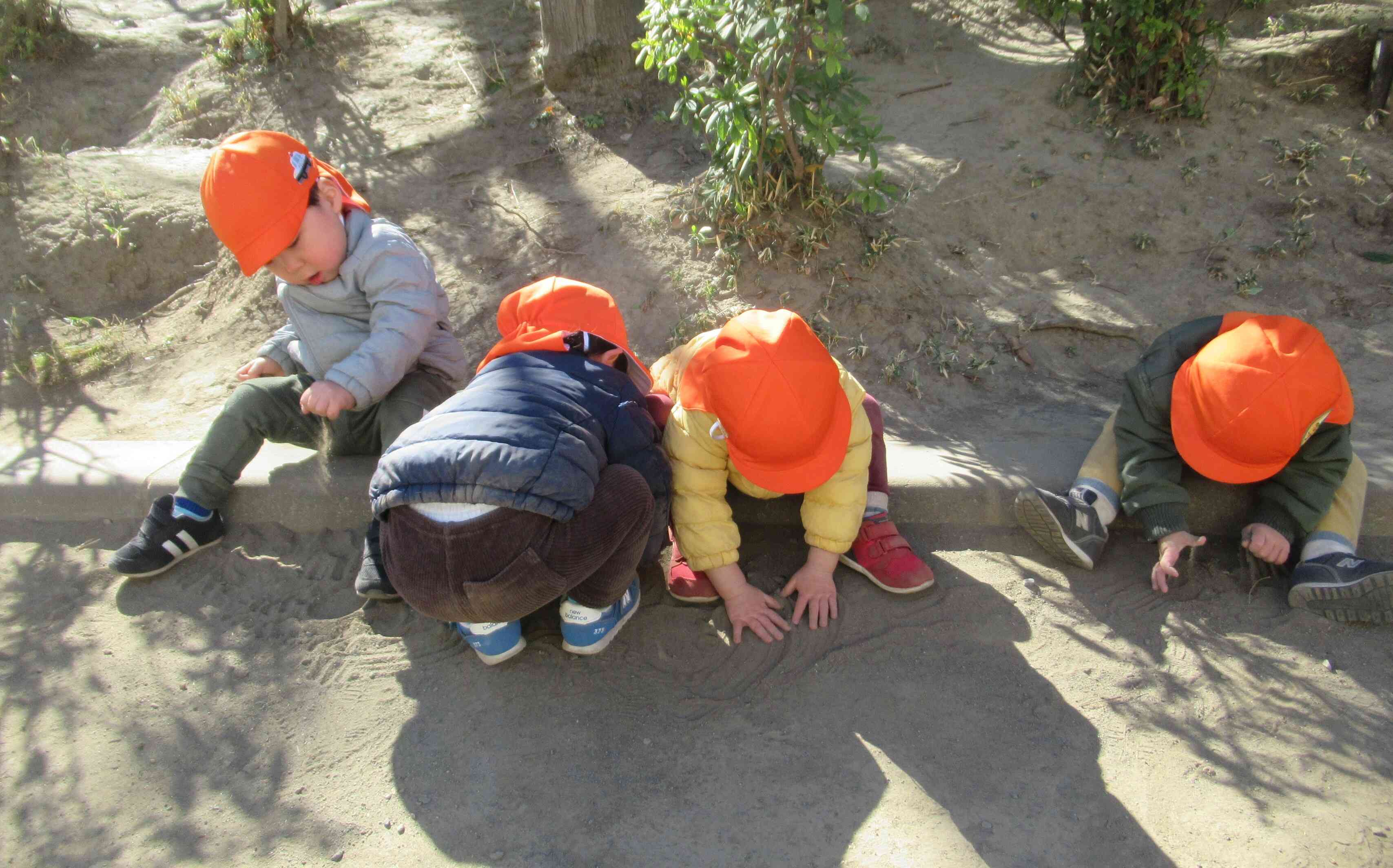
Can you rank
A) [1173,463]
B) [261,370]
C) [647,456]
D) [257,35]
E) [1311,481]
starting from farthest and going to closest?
[257,35] < [261,370] < [1173,463] < [1311,481] < [647,456]

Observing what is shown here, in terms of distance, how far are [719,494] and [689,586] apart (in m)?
0.28

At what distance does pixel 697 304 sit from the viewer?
3607 mm

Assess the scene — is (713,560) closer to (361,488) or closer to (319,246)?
(361,488)

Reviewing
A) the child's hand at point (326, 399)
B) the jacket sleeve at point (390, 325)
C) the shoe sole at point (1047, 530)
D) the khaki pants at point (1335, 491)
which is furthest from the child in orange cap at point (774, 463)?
the child's hand at point (326, 399)

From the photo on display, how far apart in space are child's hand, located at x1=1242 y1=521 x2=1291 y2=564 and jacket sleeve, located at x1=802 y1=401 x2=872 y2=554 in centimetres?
107

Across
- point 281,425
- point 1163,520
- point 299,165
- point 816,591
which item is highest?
point 299,165

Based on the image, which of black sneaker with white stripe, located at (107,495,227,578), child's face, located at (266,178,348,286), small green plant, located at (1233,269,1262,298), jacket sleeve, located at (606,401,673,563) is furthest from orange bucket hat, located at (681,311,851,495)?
small green plant, located at (1233,269,1262,298)

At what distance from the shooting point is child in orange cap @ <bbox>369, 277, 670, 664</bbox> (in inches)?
74.1

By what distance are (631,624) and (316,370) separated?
50.3 inches

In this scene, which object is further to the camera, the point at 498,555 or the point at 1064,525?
the point at 1064,525

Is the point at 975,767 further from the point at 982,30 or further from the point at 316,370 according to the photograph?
the point at 982,30

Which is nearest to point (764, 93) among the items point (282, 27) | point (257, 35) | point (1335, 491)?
point (1335, 491)

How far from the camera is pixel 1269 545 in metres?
2.47

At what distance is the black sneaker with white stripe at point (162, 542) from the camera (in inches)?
104
